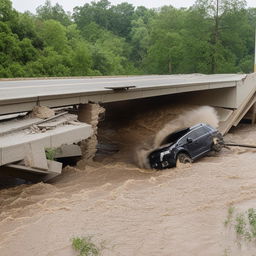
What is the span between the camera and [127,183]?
40.3 feet

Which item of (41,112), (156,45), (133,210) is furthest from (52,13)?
(133,210)

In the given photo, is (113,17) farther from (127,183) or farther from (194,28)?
(127,183)

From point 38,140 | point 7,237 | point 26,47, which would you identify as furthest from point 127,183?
point 26,47

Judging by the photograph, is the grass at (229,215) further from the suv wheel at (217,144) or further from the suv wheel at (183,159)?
the suv wheel at (217,144)

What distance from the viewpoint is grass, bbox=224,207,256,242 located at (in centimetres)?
699

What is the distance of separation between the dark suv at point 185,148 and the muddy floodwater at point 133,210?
1.83ft

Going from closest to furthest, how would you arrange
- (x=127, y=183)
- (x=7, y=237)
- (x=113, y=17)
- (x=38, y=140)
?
(x=7, y=237)
(x=38, y=140)
(x=127, y=183)
(x=113, y=17)

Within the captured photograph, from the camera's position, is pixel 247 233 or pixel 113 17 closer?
pixel 247 233

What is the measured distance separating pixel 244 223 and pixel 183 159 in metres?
8.20

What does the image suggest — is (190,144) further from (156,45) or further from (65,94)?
(156,45)

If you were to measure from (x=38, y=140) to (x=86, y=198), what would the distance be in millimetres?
2192

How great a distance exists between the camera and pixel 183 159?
15711mm

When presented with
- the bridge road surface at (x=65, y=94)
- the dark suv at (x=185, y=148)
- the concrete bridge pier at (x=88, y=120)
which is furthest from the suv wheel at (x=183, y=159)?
the bridge road surface at (x=65, y=94)

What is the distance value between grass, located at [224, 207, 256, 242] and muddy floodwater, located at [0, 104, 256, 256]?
0.45ft
